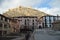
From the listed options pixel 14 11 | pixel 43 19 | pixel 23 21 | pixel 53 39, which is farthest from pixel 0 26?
pixel 14 11

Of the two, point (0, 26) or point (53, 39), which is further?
point (0, 26)

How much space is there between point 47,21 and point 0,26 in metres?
31.1

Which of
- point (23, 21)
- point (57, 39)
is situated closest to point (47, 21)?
point (23, 21)

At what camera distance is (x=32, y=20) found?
4709 cm

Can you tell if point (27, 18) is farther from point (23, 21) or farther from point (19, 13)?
point (19, 13)

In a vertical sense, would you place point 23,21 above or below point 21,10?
below

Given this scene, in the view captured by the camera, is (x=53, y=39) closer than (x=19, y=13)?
Yes

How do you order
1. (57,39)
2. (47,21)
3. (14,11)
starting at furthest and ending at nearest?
(14,11) → (47,21) → (57,39)

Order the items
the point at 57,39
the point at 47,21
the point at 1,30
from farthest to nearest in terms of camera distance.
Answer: the point at 47,21, the point at 1,30, the point at 57,39

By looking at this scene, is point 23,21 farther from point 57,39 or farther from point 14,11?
point 57,39

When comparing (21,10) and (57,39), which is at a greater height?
(21,10)

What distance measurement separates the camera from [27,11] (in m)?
51.3

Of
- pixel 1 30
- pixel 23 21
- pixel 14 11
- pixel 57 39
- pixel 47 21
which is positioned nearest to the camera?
pixel 57 39

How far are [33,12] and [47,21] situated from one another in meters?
13.5
